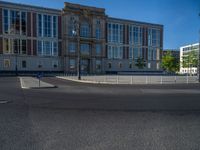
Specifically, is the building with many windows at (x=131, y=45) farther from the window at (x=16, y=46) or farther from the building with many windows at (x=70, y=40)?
the window at (x=16, y=46)

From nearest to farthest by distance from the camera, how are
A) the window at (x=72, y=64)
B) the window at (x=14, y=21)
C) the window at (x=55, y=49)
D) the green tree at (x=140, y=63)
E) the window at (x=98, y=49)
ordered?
the window at (x=14, y=21) < the window at (x=55, y=49) < the window at (x=72, y=64) < the window at (x=98, y=49) < the green tree at (x=140, y=63)

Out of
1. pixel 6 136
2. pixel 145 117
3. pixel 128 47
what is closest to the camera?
pixel 6 136

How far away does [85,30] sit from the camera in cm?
5862

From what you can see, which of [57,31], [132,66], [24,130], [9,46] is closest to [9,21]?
[9,46]

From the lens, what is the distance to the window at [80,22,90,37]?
57906mm

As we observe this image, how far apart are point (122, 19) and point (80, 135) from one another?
64385mm

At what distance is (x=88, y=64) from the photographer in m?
59.8

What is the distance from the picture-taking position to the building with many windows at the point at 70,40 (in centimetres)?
4825

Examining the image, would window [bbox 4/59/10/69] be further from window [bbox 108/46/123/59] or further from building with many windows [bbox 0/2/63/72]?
window [bbox 108/46/123/59]

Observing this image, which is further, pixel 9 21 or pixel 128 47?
pixel 128 47

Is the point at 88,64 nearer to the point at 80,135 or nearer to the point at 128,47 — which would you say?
the point at 128,47

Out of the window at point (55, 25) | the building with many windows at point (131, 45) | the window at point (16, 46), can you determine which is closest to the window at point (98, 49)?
the building with many windows at point (131, 45)

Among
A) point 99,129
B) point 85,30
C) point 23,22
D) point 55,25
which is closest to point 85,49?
point 85,30

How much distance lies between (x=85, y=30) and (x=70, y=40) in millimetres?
7390
